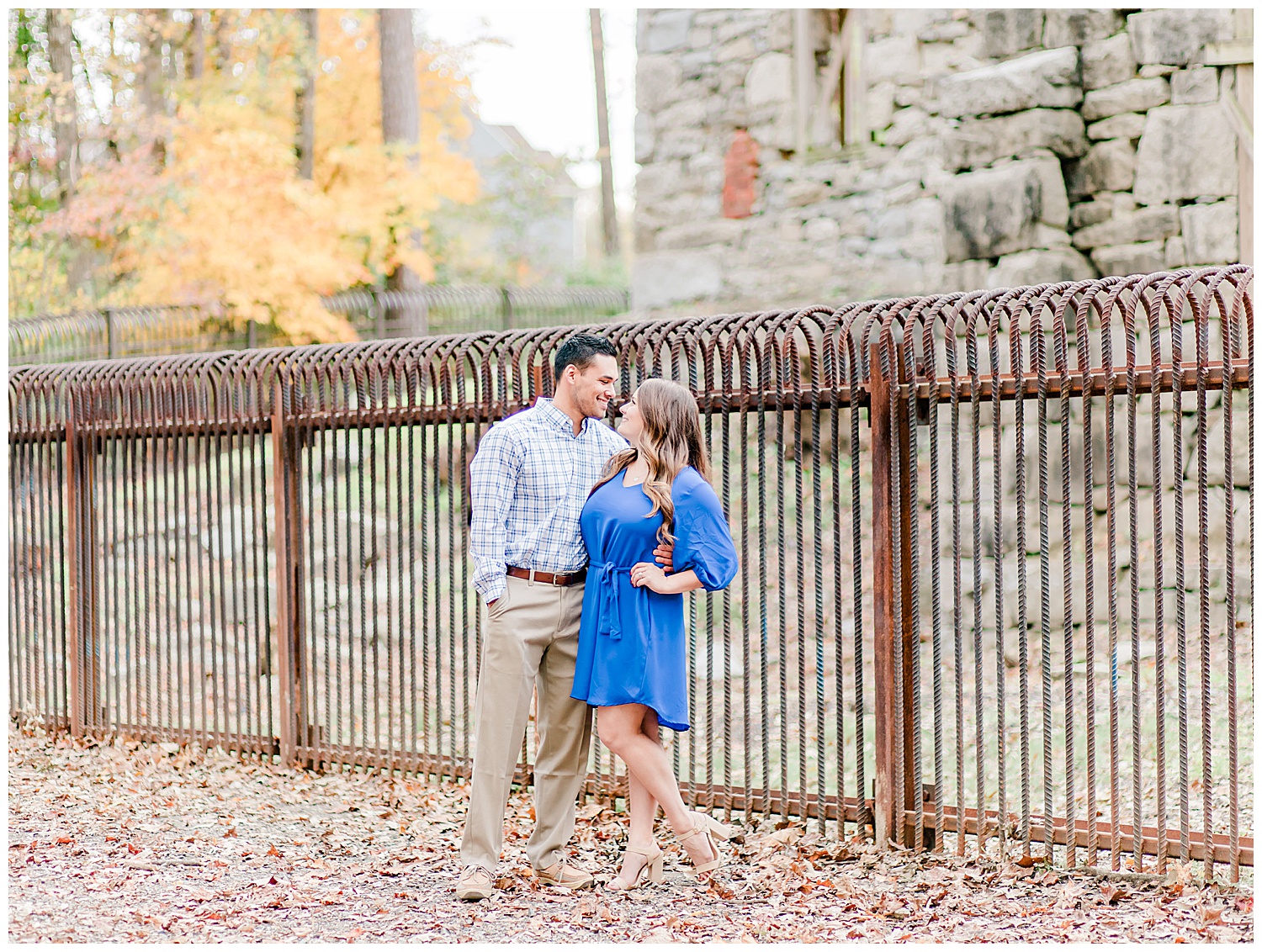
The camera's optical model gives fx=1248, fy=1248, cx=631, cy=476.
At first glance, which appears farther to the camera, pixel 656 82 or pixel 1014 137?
pixel 656 82

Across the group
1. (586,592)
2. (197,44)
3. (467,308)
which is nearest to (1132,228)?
(586,592)

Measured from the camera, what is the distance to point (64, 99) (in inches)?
616

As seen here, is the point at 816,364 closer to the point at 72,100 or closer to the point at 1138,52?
the point at 1138,52

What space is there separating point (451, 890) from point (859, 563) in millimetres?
1925

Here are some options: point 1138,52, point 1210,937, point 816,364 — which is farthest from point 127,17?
point 1210,937

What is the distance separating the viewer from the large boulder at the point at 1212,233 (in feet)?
23.9

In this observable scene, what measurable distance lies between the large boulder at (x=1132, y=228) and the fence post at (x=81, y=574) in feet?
20.4

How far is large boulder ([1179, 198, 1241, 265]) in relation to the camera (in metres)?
7.29

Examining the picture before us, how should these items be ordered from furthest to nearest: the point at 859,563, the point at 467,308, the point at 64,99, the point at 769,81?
the point at 467,308 < the point at 64,99 < the point at 769,81 < the point at 859,563

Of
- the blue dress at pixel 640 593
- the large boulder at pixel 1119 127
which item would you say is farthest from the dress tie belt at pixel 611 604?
the large boulder at pixel 1119 127

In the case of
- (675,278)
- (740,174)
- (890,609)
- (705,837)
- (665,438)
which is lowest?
(705,837)

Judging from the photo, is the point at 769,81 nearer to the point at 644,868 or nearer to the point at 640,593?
the point at 640,593

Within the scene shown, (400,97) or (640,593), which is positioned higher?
(400,97)

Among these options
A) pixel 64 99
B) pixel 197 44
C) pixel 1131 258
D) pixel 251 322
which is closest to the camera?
pixel 1131 258
